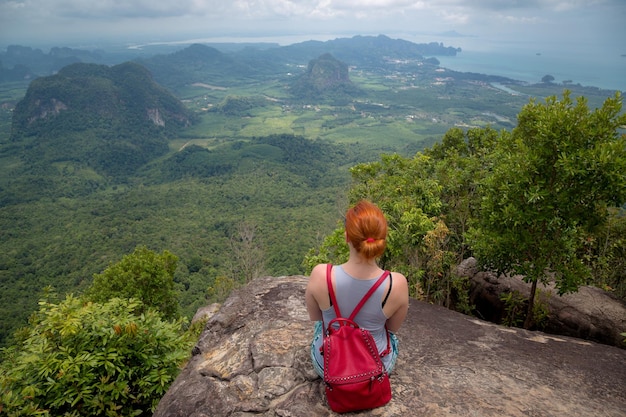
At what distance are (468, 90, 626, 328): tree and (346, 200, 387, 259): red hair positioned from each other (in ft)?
14.8

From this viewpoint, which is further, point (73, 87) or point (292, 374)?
point (73, 87)

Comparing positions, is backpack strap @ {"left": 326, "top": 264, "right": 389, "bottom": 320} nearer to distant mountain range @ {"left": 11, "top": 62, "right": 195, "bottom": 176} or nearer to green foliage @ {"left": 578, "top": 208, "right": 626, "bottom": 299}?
green foliage @ {"left": 578, "top": 208, "right": 626, "bottom": 299}

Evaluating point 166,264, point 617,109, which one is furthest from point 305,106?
point 617,109

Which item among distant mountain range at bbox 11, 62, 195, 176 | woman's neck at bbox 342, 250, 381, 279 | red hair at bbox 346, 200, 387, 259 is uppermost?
red hair at bbox 346, 200, 387, 259

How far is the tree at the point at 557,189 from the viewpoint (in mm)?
5980

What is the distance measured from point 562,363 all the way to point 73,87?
17237 cm

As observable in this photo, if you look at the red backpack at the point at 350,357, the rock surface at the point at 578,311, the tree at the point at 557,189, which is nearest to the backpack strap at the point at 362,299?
the red backpack at the point at 350,357

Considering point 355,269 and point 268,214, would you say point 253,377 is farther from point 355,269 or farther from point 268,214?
point 268,214

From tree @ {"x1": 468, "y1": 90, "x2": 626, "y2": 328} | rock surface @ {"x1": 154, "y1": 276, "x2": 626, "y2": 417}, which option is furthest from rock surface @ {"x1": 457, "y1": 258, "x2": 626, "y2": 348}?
rock surface @ {"x1": 154, "y1": 276, "x2": 626, "y2": 417}

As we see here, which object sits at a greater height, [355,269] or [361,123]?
[355,269]

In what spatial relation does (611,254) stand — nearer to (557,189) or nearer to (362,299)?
(557,189)

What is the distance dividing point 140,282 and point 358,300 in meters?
17.1

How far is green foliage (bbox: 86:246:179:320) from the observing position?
16.9 m

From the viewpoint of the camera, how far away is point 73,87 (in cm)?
14000
